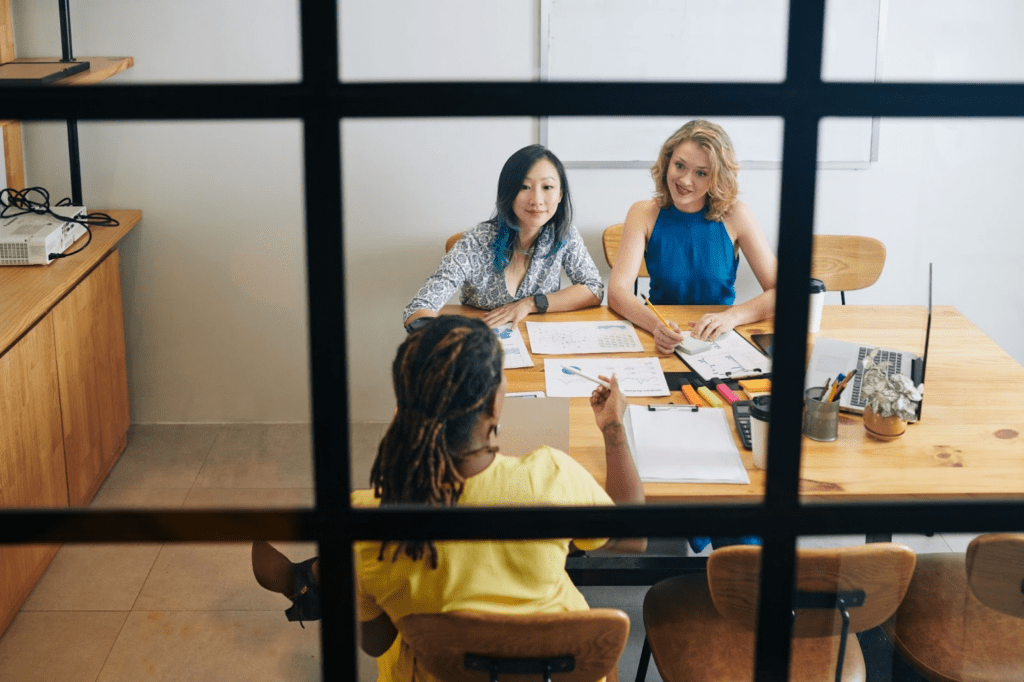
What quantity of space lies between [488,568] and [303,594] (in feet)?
1.55

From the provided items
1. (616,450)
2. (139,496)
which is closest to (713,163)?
(616,450)

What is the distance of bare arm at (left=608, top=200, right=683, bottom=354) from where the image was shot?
83.8 inches

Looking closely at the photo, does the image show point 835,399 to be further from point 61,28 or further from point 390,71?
point 61,28

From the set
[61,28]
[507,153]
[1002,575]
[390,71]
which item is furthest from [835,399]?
[61,28]

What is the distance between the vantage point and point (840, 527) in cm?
48

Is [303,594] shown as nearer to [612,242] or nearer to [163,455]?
[612,242]

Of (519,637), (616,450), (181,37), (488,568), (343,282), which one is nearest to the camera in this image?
(343,282)

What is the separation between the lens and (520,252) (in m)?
2.49

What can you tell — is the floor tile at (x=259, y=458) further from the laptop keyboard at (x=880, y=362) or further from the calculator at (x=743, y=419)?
the laptop keyboard at (x=880, y=362)

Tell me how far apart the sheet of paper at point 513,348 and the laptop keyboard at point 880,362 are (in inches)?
24.7

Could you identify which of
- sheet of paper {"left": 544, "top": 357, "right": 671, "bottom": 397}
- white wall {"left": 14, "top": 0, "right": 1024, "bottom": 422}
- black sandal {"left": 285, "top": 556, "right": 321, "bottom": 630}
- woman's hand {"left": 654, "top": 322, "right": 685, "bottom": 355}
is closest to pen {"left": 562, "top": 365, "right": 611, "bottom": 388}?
sheet of paper {"left": 544, "top": 357, "right": 671, "bottom": 397}

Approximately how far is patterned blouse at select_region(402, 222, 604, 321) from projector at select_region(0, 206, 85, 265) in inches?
38.5

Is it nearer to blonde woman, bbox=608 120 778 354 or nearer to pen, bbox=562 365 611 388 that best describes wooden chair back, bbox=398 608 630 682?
pen, bbox=562 365 611 388

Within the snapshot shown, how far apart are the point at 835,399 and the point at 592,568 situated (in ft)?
2.15
